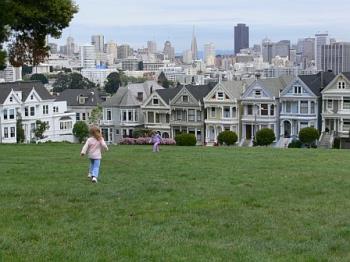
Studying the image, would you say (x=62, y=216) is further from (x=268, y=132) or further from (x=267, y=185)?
(x=268, y=132)

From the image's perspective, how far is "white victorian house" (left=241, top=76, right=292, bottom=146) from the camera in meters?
68.6

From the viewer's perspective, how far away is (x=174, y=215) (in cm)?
1110

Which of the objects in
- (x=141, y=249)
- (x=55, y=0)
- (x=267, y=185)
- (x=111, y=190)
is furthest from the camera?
(x=55, y=0)

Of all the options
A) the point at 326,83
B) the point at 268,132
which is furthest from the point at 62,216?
the point at 326,83

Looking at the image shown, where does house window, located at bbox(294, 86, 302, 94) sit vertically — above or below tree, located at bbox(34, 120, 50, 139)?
above

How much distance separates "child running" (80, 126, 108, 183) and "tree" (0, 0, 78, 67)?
41.8 ft

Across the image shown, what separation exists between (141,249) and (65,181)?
663cm

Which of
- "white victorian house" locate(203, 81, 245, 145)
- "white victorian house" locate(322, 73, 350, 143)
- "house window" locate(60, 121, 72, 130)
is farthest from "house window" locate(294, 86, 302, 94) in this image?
"house window" locate(60, 121, 72, 130)

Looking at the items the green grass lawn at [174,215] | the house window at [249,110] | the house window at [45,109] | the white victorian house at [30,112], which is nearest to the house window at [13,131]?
the white victorian house at [30,112]

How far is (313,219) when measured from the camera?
11.0m

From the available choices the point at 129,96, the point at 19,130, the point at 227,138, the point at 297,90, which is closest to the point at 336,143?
the point at 297,90

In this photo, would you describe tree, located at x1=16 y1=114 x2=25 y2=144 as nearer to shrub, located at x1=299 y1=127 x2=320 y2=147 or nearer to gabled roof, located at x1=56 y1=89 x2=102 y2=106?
gabled roof, located at x1=56 y1=89 x2=102 y2=106

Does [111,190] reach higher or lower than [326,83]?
lower

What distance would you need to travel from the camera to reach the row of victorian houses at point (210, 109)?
65.9 m
